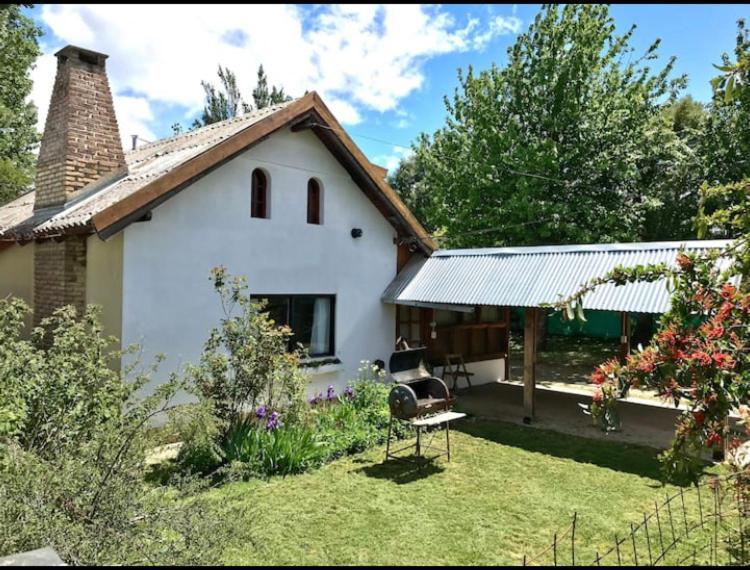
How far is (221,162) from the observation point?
9.51m

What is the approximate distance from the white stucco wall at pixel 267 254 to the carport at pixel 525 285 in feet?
3.29

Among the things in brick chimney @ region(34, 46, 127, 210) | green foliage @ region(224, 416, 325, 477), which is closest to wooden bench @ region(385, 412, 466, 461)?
green foliage @ region(224, 416, 325, 477)

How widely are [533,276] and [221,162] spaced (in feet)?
21.9

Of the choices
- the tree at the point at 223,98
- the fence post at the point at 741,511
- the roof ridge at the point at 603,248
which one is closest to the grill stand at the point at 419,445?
the fence post at the point at 741,511

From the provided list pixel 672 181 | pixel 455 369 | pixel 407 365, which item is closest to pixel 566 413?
pixel 455 369

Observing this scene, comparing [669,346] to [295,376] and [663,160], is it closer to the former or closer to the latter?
[295,376]

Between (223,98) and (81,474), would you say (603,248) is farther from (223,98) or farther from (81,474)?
(223,98)

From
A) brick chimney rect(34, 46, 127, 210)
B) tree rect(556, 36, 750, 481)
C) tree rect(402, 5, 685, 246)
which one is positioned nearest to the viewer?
tree rect(556, 36, 750, 481)

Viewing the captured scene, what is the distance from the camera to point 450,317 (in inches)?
573

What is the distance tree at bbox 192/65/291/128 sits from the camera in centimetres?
3122

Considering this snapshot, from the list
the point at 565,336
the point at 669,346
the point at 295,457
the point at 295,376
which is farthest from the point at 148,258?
the point at 565,336

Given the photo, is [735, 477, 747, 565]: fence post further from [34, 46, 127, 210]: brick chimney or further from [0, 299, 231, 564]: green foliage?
[34, 46, 127, 210]: brick chimney

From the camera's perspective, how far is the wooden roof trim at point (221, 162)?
26.5ft

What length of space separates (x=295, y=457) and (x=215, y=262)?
406 centimetres
